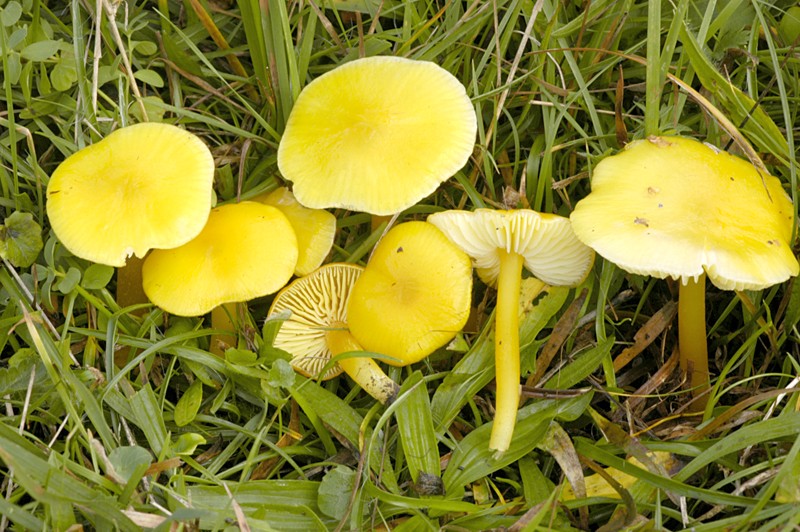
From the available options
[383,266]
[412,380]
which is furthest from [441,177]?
[412,380]

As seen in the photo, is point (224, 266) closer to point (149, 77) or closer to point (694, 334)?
point (149, 77)

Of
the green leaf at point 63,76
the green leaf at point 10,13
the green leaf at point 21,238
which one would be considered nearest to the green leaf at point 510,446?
the green leaf at point 21,238

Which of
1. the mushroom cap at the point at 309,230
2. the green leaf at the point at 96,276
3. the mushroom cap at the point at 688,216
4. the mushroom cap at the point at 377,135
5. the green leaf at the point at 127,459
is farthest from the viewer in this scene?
the mushroom cap at the point at 309,230

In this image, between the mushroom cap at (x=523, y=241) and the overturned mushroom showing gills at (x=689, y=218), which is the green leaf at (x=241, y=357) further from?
the overturned mushroom showing gills at (x=689, y=218)

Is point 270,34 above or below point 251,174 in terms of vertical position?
above

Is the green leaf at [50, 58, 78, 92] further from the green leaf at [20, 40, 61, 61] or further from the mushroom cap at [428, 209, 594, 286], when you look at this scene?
the mushroom cap at [428, 209, 594, 286]

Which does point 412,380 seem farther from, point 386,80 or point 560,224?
point 386,80
